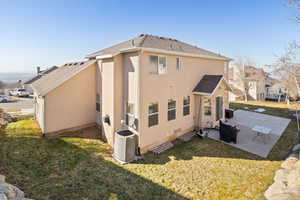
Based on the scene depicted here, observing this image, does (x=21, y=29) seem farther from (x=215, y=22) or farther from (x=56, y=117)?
(x=215, y=22)

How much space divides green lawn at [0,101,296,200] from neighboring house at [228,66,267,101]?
25.0 meters

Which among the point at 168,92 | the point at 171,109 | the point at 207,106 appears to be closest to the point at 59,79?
the point at 168,92

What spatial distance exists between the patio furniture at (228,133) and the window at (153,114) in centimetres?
491

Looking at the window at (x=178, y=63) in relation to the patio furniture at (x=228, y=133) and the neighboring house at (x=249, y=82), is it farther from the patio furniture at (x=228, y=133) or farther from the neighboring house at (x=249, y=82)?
the neighboring house at (x=249, y=82)

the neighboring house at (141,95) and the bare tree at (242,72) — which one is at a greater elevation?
the bare tree at (242,72)

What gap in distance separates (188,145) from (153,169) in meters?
3.57

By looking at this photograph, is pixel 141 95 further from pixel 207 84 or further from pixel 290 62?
pixel 290 62

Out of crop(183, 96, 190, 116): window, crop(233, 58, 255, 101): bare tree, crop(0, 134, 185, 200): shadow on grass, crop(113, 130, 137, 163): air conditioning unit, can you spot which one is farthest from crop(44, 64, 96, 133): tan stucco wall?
crop(233, 58, 255, 101): bare tree

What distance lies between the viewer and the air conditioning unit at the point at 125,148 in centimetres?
800

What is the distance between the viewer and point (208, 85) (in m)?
11.9

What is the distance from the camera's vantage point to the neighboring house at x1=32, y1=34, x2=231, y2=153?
879 centimetres

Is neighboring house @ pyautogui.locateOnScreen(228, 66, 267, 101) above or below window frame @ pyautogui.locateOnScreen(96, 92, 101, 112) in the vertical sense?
above

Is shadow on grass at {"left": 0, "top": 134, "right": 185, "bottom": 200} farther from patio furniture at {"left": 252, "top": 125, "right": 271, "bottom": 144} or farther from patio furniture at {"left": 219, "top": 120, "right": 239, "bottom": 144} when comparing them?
patio furniture at {"left": 252, "top": 125, "right": 271, "bottom": 144}

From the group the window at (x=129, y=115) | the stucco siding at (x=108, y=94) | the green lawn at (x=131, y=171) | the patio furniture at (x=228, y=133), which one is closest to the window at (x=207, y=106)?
the patio furniture at (x=228, y=133)
